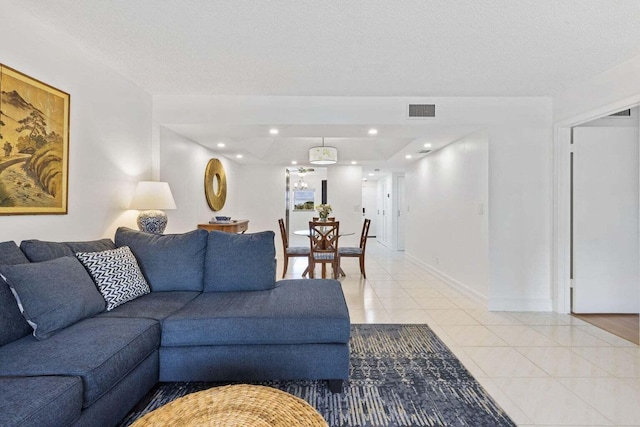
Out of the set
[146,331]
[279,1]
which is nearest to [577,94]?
[279,1]

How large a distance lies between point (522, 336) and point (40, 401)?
10.7 ft

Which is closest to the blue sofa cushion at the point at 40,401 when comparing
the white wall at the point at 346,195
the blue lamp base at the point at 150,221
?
the blue lamp base at the point at 150,221

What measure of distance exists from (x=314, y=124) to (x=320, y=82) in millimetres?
493

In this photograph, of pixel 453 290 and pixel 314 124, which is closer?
pixel 314 124

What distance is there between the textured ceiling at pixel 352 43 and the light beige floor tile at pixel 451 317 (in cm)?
235

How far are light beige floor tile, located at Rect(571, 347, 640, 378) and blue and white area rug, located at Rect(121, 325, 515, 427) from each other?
3.40 feet

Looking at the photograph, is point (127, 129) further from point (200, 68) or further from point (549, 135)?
point (549, 135)

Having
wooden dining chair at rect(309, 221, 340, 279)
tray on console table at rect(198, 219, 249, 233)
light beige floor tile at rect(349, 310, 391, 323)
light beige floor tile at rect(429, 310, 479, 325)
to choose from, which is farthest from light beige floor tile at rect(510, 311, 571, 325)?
tray on console table at rect(198, 219, 249, 233)

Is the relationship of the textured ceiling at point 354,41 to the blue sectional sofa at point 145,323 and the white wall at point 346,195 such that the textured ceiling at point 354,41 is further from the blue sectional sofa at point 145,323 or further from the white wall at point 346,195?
the white wall at point 346,195

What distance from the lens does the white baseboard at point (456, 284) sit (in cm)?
355

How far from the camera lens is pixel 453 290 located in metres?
4.16

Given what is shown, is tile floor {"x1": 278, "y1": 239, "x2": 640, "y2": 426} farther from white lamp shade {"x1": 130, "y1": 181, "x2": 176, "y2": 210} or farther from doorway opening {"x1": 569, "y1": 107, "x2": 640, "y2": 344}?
white lamp shade {"x1": 130, "y1": 181, "x2": 176, "y2": 210}

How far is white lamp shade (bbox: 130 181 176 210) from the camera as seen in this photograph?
2916 millimetres

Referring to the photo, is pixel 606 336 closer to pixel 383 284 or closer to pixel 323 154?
pixel 383 284
